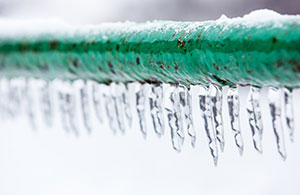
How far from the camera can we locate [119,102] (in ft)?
4.56

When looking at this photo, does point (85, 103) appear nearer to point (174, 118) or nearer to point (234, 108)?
point (174, 118)

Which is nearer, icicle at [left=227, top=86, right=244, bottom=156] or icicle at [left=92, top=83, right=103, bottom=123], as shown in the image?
icicle at [left=227, top=86, right=244, bottom=156]

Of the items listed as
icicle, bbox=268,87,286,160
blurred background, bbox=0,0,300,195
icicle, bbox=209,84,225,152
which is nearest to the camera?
icicle, bbox=268,87,286,160

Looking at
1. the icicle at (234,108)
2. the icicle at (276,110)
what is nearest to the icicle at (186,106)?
the icicle at (234,108)

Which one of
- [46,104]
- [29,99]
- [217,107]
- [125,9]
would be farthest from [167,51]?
[125,9]

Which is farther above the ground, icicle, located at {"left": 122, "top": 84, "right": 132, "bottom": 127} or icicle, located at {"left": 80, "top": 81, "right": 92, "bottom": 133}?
icicle, located at {"left": 80, "top": 81, "right": 92, "bottom": 133}

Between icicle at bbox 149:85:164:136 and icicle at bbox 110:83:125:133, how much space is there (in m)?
0.11

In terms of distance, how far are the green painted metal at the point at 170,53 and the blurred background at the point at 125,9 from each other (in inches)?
285

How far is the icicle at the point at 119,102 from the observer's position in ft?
4.40

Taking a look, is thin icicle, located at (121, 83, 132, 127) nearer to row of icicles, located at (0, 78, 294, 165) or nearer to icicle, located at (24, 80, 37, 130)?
row of icicles, located at (0, 78, 294, 165)

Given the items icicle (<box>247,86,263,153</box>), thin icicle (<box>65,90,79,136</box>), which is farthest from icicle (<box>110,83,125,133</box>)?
icicle (<box>247,86,263,153</box>)

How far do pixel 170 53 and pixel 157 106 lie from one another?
0.24 m

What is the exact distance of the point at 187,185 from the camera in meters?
3.30

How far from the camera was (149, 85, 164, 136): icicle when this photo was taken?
3.98 feet
